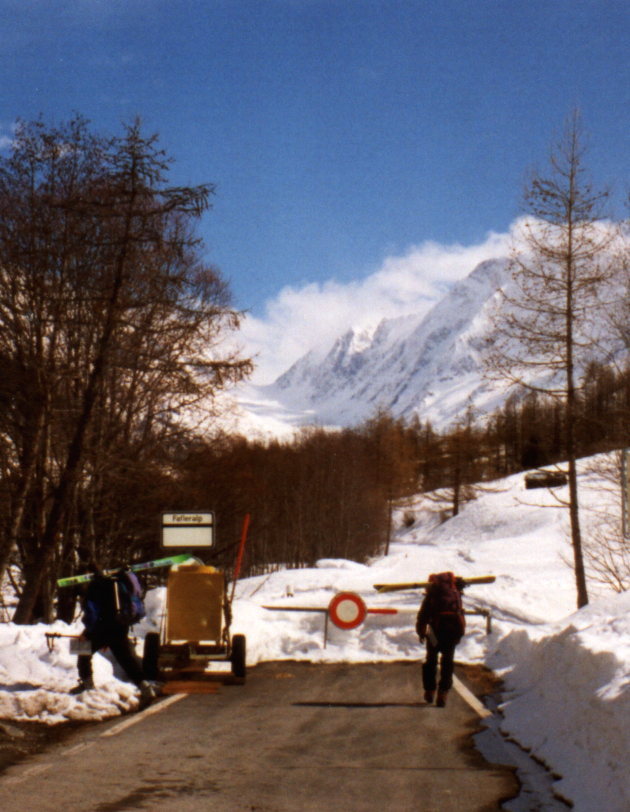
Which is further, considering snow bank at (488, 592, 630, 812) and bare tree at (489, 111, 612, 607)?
bare tree at (489, 111, 612, 607)

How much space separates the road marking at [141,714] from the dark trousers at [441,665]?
10.1 feet

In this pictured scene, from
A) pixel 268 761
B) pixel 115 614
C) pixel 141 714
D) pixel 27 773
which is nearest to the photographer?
pixel 27 773

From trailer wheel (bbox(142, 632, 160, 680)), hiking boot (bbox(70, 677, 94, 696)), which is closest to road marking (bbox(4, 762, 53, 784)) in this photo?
hiking boot (bbox(70, 677, 94, 696))

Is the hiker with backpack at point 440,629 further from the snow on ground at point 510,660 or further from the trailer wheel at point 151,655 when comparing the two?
the trailer wheel at point 151,655

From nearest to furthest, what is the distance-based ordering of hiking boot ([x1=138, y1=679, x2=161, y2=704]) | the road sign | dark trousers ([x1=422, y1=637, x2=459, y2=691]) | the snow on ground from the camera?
1. the snow on ground
2. hiking boot ([x1=138, y1=679, x2=161, y2=704])
3. dark trousers ([x1=422, y1=637, x2=459, y2=691])
4. the road sign

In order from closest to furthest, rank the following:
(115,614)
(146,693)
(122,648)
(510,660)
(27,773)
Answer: (27,773), (146,693), (115,614), (122,648), (510,660)

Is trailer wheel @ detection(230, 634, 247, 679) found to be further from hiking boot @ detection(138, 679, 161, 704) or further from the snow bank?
the snow bank

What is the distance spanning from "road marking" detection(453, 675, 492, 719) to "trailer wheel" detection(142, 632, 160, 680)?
4.03 metres

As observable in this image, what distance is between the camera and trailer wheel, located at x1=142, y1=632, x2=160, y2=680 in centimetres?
1280

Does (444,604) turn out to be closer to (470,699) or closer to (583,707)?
(470,699)

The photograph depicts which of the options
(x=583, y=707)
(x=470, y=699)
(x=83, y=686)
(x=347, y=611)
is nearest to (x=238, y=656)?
(x=83, y=686)

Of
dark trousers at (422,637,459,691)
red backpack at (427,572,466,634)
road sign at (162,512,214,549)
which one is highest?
road sign at (162,512,214,549)

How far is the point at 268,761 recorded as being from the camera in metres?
8.15

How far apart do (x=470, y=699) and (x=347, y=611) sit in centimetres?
470
